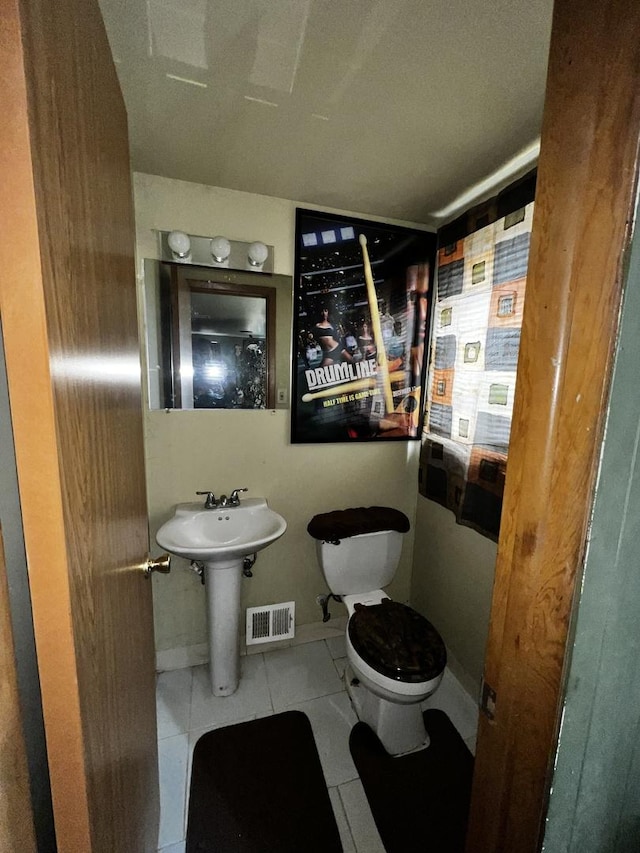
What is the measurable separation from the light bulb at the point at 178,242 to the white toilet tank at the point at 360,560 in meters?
1.45

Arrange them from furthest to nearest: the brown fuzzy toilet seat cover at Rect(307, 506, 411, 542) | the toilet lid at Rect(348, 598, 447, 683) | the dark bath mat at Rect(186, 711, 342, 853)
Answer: the brown fuzzy toilet seat cover at Rect(307, 506, 411, 542) < the toilet lid at Rect(348, 598, 447, 683) < the dark bath mat at Rect(186, 711, 342, 853)

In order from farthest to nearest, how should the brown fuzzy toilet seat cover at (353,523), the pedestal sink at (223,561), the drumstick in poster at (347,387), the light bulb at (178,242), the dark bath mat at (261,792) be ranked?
1. the drumstick in poster at (347,387)
2. the brown fuzzy toilet seat cover at (353,523)
3. the pedestal sink at (223,561)
4. the light bulb at (178,242)
5. the dark bath mat at (261,792)

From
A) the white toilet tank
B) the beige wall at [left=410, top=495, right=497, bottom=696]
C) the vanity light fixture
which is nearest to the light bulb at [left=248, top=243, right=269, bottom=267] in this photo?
the vanity light fixture

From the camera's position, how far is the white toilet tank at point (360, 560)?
63.6 inches

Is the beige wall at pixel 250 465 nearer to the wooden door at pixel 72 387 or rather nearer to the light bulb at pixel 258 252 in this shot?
the light bulb at pixel 258 252

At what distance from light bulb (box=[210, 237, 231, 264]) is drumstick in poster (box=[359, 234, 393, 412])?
2.17ft

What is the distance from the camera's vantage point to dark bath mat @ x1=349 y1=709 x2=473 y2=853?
1.10 meters

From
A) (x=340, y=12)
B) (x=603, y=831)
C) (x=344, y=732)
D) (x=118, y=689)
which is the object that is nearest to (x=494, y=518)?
(x=603, y=831)

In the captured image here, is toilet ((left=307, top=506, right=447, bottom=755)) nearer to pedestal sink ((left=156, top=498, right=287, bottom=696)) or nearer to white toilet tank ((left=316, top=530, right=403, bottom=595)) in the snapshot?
white toilet tank ((left=316, top=530, right=403, bottom=595))

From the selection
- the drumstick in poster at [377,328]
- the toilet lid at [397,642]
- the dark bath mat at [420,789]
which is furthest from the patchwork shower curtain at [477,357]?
the dark bath mat at [420,789]

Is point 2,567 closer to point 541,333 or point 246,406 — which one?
point 541,333

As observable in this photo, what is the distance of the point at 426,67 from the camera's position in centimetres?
89

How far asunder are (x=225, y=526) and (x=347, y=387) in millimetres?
911

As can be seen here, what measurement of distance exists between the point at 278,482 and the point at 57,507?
1357 millimetres
